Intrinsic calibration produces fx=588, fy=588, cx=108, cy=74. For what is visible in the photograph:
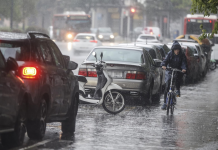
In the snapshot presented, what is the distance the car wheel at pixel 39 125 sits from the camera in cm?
812

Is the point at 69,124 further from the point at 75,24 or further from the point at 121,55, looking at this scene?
the point at 75,24

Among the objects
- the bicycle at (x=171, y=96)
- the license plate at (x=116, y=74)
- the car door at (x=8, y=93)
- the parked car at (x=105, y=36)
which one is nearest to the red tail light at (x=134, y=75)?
the license plate at (x=116, y=74)

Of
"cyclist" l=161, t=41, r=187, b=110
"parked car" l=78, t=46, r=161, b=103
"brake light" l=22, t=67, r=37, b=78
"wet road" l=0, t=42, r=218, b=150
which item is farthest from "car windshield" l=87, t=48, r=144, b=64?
"brake light" l=22, t=67, r=37, b=78

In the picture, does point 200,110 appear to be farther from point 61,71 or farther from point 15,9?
point 15,9

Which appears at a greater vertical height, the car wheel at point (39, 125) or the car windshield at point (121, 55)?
the car windshield at point (121, 55)

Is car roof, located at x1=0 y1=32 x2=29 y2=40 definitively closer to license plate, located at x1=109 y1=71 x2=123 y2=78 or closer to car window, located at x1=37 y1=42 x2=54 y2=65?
car window, located at x1=37 y1=42 x2=54 y2=65

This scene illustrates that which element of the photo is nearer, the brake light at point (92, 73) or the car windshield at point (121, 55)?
the brake light at point (92, 73)

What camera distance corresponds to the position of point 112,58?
46.8 ft

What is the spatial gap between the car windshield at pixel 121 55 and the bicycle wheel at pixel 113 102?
1714mm

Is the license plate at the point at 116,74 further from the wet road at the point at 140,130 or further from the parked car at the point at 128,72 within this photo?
the wet road at the point at 140,130

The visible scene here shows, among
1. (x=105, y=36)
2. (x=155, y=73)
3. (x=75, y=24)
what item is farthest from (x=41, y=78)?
(x=105, y=36)

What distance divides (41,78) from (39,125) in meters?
0.67

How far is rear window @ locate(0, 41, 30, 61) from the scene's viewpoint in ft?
26.6

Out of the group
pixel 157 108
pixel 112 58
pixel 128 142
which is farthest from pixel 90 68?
pixel 128 142
